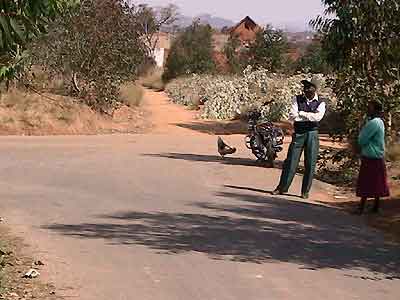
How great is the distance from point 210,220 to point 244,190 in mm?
3534

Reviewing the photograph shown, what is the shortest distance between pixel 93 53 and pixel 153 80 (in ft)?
119

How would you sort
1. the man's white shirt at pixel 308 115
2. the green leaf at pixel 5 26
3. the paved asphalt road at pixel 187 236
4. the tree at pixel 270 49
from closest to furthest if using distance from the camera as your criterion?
the green leaf at pixel 5 26 < the paved asphalt road at pixel 187 236 < the man's white shirt at pixel 308 115 < the tree at pixel 270 49

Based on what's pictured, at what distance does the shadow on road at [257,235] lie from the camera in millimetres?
8539

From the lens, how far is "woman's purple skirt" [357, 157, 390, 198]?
11734 mm

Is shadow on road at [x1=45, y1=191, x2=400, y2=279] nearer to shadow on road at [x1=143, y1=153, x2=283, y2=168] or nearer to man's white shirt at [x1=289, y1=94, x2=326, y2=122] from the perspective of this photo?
man's white shirt at [x1=289, y1=94, x2=326, y2=122]

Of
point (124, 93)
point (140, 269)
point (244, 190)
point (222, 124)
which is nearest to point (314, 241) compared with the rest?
point (140, 269)

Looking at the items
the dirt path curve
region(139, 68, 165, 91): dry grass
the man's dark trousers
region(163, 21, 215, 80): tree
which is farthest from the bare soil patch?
region(139, 68, 165, 91): dry grass

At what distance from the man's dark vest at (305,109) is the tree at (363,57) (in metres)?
2.36

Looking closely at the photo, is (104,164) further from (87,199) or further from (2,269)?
(2,269)

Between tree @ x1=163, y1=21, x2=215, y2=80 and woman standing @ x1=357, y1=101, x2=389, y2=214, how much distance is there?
4141cm

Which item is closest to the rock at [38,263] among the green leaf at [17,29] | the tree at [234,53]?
the green leaf at [17,29]

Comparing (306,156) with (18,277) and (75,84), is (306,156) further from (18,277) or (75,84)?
(75,84)

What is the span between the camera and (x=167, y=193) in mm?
13234

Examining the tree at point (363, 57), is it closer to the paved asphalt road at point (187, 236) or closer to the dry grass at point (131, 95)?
the paved asphalt road at point (187, 236)
